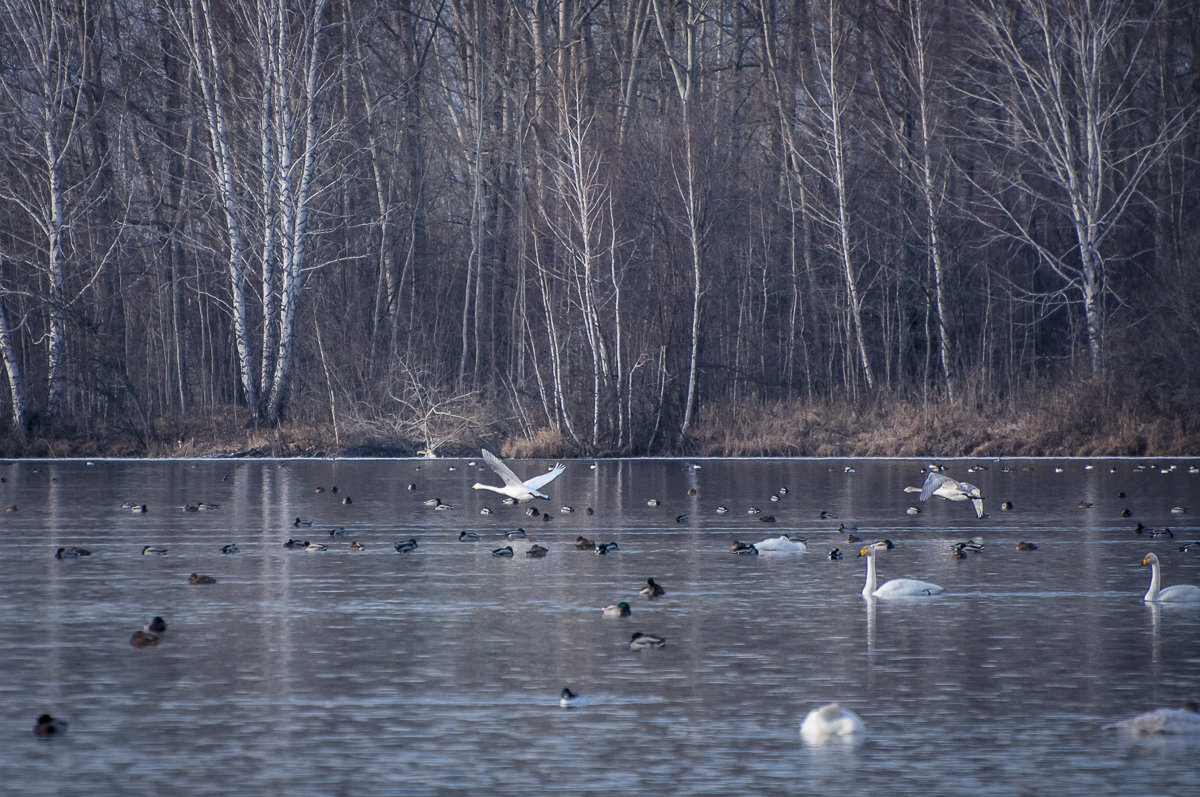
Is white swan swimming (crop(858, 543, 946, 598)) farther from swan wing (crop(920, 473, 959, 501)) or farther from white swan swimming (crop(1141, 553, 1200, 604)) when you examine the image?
swan wing (crop(920, 473, 959, 501))

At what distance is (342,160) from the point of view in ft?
127

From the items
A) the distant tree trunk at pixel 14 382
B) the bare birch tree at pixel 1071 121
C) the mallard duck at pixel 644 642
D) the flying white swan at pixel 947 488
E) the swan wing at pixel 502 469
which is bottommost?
the mallard duck at pixel 644 642

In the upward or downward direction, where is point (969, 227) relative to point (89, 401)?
upward

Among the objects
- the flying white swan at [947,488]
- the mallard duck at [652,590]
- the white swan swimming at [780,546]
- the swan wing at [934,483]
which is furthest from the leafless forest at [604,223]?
the mallard duck at [652,590]

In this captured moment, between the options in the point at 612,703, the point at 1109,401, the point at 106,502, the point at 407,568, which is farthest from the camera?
the point at 1109,401

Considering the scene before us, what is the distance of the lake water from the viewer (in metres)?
7.47

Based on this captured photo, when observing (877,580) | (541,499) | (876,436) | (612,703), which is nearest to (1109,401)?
(876,436)

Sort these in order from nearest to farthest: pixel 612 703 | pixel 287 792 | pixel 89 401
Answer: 1. pixel 287 792
2. pixel 612 703
3. pixel 89 401

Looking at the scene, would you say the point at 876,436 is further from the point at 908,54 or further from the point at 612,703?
the point at 612,703

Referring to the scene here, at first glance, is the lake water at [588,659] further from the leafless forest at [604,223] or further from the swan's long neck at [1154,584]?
the leafless forest at [604,223]

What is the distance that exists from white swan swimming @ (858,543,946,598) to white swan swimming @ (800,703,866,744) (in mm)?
5021

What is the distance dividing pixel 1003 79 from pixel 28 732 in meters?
35.1

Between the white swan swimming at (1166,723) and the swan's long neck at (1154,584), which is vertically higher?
the swan's long neck at (1154,584)

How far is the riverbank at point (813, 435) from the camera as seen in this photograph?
1240 inches
